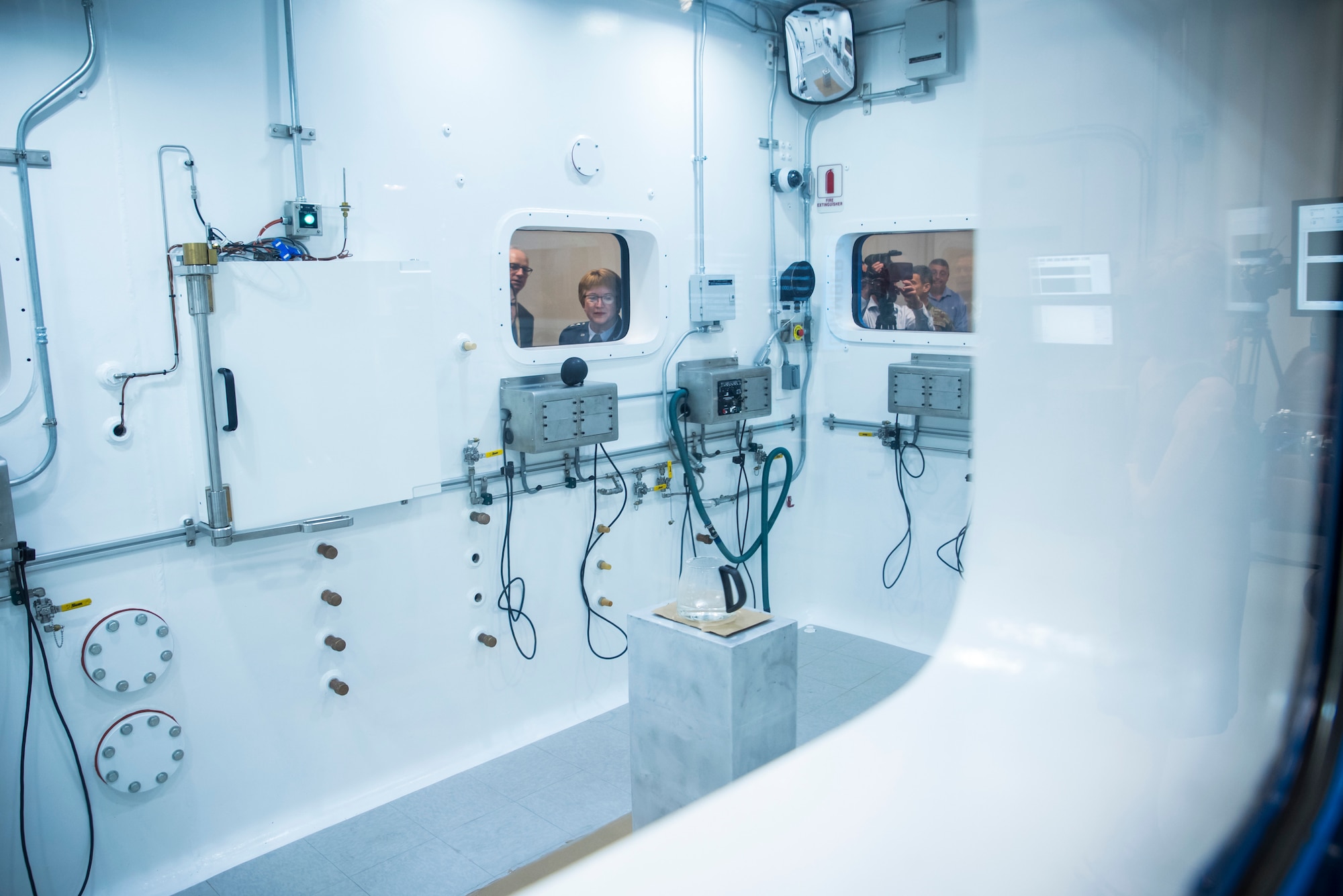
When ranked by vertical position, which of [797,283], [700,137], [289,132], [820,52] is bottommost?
[797,283]

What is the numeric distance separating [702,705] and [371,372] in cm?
161

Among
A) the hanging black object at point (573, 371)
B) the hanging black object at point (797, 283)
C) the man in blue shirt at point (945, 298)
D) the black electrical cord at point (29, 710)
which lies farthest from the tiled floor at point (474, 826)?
the hanging black object at point (797, 283)

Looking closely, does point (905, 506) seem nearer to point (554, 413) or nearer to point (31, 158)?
point (554, 413)

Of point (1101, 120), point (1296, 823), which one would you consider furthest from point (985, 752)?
point (1101, 120)

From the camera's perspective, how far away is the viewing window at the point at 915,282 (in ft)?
16.0

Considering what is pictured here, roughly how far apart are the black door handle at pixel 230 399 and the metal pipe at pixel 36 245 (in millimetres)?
457

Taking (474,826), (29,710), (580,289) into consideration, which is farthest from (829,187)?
(29,710)

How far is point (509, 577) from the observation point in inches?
155

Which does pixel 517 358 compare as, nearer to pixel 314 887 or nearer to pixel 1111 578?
pixel 314 887

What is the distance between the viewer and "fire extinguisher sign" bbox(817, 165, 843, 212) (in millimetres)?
5109

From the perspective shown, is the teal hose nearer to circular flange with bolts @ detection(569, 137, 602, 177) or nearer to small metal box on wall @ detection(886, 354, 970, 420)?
small metal box on wall @ detection(886, 354, 970, 420)

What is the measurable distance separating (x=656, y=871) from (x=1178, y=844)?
0.74 m

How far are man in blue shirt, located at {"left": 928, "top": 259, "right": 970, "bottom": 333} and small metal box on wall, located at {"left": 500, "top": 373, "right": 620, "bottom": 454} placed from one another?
205cm

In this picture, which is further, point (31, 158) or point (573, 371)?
point (573, 371)
